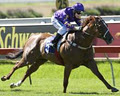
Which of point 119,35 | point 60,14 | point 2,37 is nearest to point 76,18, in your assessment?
point 60,14

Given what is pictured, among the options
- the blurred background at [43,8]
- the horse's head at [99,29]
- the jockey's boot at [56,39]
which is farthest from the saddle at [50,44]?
the blurred background at [43,8]

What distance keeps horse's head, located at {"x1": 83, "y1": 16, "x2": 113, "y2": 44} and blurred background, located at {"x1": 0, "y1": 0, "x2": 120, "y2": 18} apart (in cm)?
2008

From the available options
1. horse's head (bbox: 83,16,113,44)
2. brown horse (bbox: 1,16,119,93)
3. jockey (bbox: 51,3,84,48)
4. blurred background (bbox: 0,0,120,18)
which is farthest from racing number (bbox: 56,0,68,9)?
horse's head (bbox: 83,16,113,44)

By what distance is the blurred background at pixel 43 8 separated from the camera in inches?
1299

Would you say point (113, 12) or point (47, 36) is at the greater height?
point (47, 36)

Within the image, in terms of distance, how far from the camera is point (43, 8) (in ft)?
123

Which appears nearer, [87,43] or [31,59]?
[87,43]

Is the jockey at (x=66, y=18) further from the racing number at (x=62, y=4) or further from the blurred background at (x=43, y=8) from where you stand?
the blurred background at (x=43, y=8)

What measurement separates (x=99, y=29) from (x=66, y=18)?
790 mm

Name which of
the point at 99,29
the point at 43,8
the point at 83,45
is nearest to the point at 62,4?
the point at 43,8

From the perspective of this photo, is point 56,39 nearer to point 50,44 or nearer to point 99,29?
point 50,44

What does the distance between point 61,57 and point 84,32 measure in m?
0.83

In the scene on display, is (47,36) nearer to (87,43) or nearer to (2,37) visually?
(87,43)

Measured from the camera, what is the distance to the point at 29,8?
3688 centimetres
